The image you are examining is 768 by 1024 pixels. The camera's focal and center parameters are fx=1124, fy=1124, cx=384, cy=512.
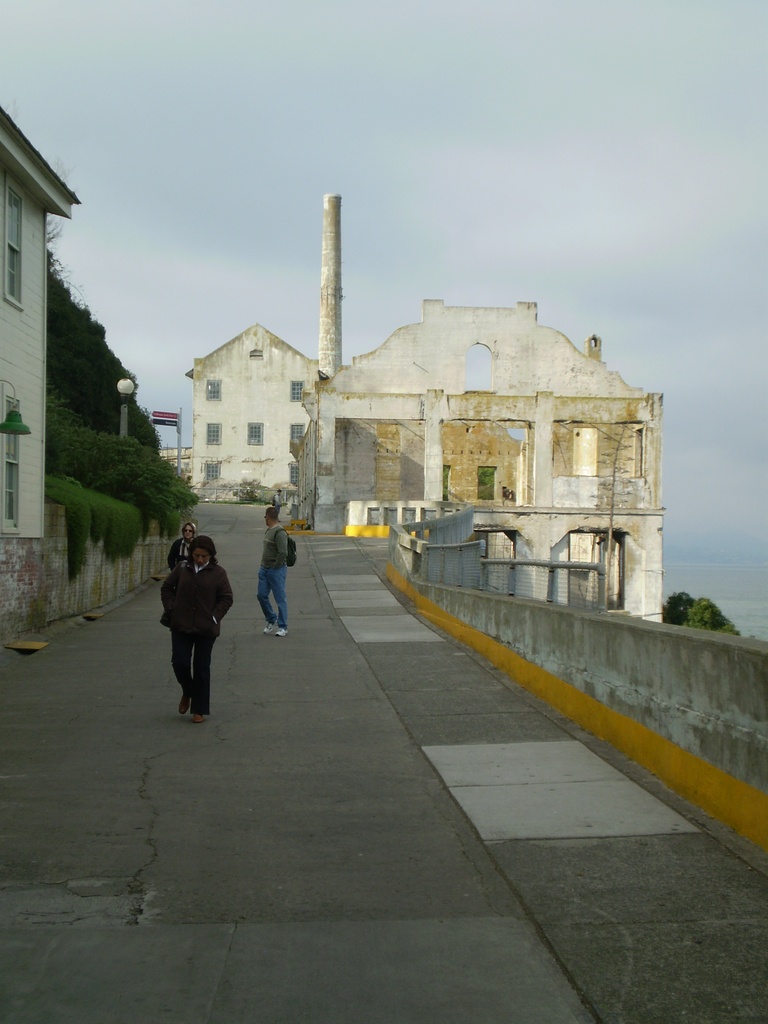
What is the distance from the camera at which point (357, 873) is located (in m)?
5.79

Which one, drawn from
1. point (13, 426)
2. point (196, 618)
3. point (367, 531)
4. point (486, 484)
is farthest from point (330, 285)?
point (196, 618)

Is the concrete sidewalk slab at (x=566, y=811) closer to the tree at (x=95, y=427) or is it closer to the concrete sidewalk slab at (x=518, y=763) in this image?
the concrete sidewalk slab at (x=518, y=763)

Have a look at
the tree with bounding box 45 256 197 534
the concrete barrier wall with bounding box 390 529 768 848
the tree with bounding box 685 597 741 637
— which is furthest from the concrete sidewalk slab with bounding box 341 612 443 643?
the tree with bounding box 685 597 741 637

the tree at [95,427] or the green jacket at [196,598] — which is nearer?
the green jacket at [196,598]

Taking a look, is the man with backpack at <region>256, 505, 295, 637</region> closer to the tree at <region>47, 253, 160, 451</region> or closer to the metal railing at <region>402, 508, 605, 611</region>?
the metal railing at <region>402, 508, 605, 611</region>

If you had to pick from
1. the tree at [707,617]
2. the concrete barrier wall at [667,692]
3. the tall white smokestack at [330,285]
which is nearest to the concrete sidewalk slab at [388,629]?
the concrete barrier wall at [667,692]

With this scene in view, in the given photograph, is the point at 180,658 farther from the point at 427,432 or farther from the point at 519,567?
the point at 427,432

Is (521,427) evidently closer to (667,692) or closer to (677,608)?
(677,608)

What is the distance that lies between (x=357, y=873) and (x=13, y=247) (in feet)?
42.0

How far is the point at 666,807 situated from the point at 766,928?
194 cm

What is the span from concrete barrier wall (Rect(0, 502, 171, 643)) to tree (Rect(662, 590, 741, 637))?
4072cm

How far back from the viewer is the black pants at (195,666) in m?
9.92

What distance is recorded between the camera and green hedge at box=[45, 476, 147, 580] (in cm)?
1812

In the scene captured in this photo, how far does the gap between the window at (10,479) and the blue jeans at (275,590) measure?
3.54 m
